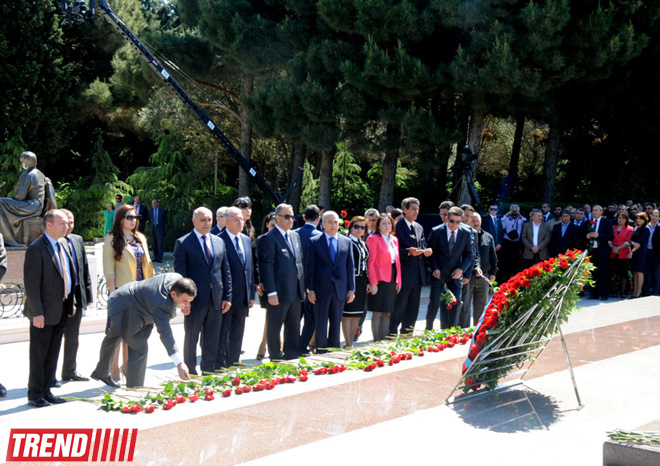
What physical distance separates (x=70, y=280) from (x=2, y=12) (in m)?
24.3

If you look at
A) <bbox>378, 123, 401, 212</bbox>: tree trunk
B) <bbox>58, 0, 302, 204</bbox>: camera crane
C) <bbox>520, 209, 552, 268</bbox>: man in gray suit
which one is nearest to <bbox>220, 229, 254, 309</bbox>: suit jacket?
<bbox>520, 209, 552, 268</bbox>: man in gray suit

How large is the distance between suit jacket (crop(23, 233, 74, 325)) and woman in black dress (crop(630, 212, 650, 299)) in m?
11.3

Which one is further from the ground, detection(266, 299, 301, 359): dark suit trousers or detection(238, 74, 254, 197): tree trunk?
detection(238, 74, 254, 197): tree trunk

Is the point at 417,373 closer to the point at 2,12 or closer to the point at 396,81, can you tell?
the point at 396,81

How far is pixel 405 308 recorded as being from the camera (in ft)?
30.6

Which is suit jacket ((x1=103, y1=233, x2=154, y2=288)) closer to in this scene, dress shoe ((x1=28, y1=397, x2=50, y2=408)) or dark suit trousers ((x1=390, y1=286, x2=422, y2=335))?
dress shoe ((x1=28, y1=397, x2=50, y2=408))

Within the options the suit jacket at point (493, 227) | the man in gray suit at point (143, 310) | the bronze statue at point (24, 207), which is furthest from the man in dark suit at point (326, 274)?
the suit jacket at point (493, 227)

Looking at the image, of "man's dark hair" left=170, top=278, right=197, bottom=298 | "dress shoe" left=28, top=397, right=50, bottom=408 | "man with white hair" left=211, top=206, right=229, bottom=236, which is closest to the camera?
"man's dark hair" left=170, top=278, right=197, bottom=298

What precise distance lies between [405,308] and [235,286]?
279 centimetres

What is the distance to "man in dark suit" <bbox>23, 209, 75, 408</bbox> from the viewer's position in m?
6.14

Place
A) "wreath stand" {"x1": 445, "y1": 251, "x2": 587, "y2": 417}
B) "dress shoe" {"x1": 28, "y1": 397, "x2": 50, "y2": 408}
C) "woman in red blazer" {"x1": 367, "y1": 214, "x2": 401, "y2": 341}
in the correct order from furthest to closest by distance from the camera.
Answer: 1. "woman in red blazer" {"x1": 367, "y1": 214, "x2": 401, "y2": 341}
2. "dress shoe" {"x1": 28, "y1": 397, "x2": 50, "y2": 408}
3. "wreath stand" {"x1": 445, "y1": 251, "x2": 587, "y2": 417}

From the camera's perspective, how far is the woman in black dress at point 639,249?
13.6m

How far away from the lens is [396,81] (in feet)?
54.2

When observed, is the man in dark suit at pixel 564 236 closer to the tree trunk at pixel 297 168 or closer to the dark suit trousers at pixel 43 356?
the dark suit trousers at pixel 43 356
